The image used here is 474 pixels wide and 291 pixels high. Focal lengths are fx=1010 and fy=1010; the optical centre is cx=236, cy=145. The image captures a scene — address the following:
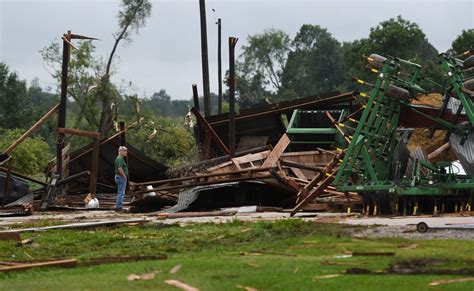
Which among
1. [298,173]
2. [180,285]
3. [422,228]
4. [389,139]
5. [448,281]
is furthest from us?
[298,173]

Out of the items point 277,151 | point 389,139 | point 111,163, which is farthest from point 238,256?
point 111,163

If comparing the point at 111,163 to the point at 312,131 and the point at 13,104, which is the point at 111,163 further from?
the point at 13,104

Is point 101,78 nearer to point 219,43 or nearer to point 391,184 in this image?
point 219,43

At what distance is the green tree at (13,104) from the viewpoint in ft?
253

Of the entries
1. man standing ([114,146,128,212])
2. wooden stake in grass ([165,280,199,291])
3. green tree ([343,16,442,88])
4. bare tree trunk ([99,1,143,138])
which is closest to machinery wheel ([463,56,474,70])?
man standing ([114,146,128,212])

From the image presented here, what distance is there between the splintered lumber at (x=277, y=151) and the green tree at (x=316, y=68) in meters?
72.7

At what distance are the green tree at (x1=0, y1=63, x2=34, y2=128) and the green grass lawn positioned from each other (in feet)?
201

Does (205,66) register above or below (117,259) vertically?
above

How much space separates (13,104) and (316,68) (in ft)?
132

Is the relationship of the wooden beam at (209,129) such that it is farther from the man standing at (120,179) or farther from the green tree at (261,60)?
the green tree at (261,60)

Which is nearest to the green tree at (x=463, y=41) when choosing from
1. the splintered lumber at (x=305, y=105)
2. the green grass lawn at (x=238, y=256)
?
the splintered lumber at (x=305, y=105)

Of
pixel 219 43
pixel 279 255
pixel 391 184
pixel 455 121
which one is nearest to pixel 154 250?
pixel 279 255

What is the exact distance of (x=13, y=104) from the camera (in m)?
77.9

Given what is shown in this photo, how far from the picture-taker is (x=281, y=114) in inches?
1245
